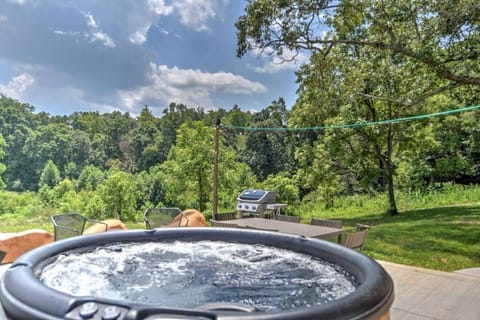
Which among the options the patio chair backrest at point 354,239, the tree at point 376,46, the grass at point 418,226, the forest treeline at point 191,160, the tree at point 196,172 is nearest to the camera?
the patio chair backrest at point 354,239

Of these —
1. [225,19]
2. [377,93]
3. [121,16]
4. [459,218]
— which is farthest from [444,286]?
[121,16]

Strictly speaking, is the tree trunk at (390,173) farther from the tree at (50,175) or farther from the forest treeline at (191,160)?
the tree at (50,175)

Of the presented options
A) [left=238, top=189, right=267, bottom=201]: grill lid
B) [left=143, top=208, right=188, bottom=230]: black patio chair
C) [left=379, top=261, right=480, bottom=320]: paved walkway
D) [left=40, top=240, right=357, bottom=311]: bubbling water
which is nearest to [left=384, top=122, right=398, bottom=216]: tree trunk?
[left=238, top=189, right=267, bottom=201]: grill lid

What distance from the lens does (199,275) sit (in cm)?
264

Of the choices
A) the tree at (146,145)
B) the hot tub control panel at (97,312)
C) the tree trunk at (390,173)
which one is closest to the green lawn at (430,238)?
the tree trunk at (390,173)

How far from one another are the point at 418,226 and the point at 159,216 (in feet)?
19.8

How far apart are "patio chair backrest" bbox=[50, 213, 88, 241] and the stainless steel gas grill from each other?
418 centimetres

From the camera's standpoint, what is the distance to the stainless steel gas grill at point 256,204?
794cm

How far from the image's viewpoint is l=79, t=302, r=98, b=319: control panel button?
4.19ft

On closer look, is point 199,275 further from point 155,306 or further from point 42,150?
point 42,150

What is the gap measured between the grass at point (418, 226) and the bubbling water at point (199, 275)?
2921 millimetres

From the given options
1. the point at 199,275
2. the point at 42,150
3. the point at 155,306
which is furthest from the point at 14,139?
the point at 155,306

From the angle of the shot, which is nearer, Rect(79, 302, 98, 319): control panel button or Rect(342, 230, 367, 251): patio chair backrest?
Rect(79, 302, 98, 319): control panel button

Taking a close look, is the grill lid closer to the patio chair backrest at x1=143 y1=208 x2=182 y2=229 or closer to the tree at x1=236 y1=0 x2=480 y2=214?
the tree at x1=236 y1=0 x2=480 y2=214
